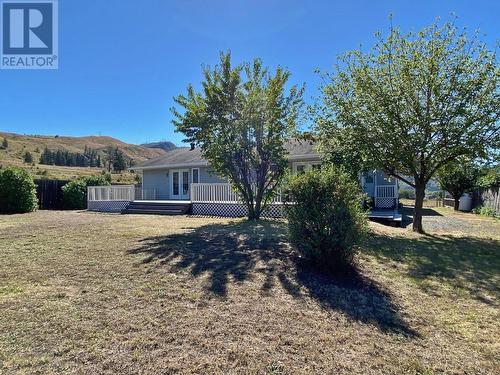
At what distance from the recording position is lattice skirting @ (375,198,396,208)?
16781mm

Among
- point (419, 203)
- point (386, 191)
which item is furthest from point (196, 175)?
point (419, 203)

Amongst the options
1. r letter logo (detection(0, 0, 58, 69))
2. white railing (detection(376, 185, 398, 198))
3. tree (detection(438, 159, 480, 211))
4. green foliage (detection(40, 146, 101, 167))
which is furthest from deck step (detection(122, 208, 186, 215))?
green foliage (detection(40, 146, 101, 167))

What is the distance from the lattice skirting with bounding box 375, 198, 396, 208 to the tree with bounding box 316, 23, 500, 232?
656 cm

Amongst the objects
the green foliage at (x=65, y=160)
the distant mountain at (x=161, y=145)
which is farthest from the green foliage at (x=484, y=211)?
the distant mountain at (x=161, y=145)

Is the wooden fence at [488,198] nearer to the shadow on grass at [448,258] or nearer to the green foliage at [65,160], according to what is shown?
the shadow on grass at [448,258]

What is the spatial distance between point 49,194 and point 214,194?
39.0 feet

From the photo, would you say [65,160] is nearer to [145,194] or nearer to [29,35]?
[145,194]

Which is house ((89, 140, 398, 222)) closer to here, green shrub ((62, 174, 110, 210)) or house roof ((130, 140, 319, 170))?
house roof ((130, 140, 319, 170))

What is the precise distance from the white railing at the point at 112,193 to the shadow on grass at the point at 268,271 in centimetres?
1189

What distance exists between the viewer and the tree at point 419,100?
8836 millimetres

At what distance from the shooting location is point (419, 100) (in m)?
9.34

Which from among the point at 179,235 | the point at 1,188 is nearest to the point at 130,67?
the point at 1,188

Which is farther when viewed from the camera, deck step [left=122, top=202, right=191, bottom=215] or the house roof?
the house roof

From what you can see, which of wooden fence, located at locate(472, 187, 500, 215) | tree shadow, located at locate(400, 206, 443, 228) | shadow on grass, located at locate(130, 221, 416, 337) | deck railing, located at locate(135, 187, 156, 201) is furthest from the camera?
deck railing, located at locate(135, 187, 156, 201)
